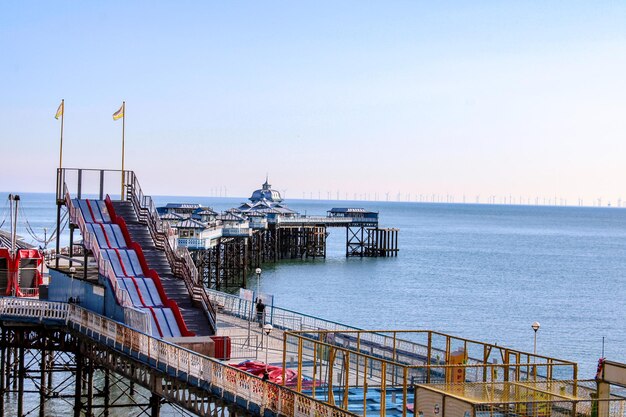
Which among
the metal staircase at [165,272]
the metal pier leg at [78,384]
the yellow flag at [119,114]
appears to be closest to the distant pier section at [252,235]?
the yellow flag at [119,114]

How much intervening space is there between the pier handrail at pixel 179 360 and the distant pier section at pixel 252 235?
153ft

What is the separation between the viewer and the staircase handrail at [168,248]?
115ft

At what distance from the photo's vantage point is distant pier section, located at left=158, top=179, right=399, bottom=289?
283 ft

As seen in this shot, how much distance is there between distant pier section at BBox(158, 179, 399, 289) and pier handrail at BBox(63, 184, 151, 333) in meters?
41.2

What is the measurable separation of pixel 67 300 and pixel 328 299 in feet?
132

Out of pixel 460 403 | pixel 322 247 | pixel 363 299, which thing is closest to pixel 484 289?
pixel 363 299

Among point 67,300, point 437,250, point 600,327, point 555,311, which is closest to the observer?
point 67,300

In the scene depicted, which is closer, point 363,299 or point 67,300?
point 67,300

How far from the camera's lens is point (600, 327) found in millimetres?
63719

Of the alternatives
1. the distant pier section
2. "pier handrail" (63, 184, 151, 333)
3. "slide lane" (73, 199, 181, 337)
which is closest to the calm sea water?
the distant pier section

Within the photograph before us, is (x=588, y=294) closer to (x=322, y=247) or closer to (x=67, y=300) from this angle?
(x=322, y=247)

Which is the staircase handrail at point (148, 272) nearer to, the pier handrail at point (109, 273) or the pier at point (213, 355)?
the pier at point (213, 355)

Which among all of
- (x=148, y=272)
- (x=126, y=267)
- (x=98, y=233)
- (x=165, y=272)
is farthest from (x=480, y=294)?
(x=126, y=267)

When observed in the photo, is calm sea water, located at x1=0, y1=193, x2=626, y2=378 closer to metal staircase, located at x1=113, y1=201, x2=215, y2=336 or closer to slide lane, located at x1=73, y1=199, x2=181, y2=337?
metal staircase, located at x1=113, y1=201, x2=215, y2=336
